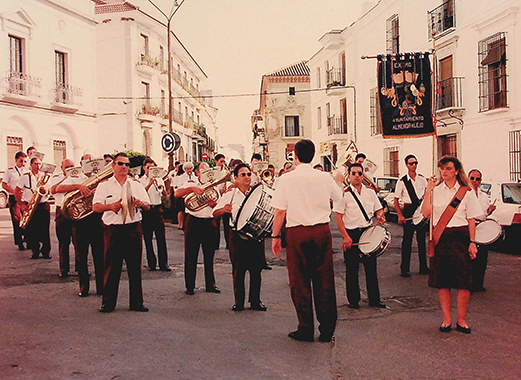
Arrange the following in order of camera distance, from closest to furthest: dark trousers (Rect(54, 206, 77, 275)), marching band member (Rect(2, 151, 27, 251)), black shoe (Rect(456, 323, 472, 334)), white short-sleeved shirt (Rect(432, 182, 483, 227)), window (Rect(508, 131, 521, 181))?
black shoe (Rect(456, 323, 472, 334)) → white short-sleeved shirt (Rect(432, 182, 483, 227)) → dark trousers (Rect(54, 206, 77, 275)) → marching band member (Rect(2, 151, 27, 251)) → window (Rect(508, 131, 521, 181))

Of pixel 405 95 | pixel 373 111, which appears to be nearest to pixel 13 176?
pixel 405 95

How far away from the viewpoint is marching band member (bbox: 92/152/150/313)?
22.3 ft

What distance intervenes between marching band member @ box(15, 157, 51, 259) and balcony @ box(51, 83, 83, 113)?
16120mm

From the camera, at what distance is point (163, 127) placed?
4000 cm

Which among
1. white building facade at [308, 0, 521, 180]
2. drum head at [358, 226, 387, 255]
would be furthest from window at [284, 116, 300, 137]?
drum head at [358, 226, 387, 255]

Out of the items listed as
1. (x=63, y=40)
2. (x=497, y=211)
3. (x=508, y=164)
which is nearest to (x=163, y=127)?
(x=63, y=40)

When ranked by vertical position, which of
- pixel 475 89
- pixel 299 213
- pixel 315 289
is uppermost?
pixel 475 89

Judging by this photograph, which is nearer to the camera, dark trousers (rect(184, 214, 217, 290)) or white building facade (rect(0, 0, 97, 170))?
dark trousers (rect(184, 214, 217, 290))

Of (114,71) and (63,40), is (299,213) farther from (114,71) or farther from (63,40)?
(114,71)

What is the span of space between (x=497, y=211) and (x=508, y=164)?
21.7 feet

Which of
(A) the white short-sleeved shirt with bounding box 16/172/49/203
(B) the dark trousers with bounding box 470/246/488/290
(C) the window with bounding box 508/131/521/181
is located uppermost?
(C) the window with bounding box 508/131/521/181

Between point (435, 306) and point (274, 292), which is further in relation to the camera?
point (274, 292)

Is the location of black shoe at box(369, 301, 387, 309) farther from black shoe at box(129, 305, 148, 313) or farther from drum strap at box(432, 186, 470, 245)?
black shoe at box(129, 305, 148, 313)

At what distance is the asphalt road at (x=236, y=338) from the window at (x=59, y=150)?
19968 mm
